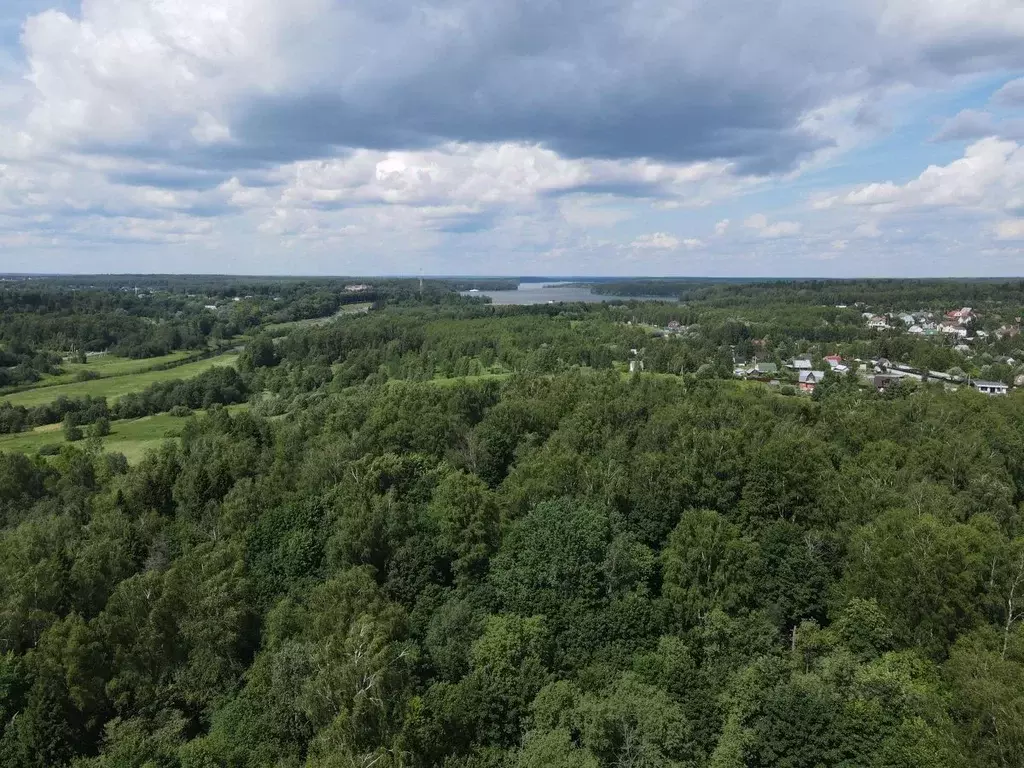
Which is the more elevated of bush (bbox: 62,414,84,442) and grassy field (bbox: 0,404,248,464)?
bush (bbox: 62,414,84,442)

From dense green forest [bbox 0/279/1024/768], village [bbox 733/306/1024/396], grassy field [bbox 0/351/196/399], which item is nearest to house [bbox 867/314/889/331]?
village [bbox 733/306/1024/396]

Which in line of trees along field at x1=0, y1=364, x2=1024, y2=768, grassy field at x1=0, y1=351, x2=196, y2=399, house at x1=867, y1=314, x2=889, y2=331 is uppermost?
house at x1=867, y1=314, x2=889, y2=331

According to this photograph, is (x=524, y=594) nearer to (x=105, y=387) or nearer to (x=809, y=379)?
(x=105, y=387)

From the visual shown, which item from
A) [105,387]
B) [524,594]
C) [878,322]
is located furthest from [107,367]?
[878,322]

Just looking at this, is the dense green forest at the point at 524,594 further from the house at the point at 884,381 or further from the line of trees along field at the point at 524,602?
the house at the point at 884,381

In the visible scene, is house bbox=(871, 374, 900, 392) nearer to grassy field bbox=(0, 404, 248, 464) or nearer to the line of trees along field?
the line of trees along field

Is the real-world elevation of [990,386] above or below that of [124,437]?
below

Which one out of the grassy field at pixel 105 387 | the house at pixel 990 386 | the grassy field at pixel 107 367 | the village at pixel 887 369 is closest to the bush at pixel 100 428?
the grassy field at pixel 105 387
